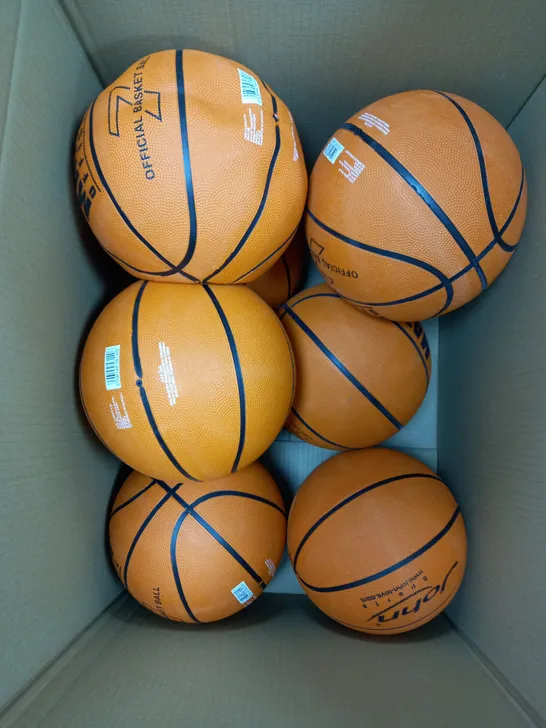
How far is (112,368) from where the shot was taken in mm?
1163

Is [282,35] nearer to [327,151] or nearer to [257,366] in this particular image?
[327,151]

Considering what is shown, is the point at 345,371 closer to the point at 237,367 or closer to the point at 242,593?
the point at 237,367

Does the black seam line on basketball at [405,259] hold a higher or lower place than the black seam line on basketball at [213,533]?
higher

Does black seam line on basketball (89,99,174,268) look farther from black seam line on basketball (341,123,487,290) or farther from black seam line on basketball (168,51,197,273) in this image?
black seam line on basketball (341,123,487,290)

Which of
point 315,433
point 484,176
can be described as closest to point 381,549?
point 315,433

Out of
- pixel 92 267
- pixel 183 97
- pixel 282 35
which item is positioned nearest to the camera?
pixel 183 97

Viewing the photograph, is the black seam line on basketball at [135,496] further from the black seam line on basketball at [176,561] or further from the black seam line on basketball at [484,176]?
the black seam line on basketball at [484,176]

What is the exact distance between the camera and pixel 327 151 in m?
1.25

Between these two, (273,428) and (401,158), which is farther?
(273,428)

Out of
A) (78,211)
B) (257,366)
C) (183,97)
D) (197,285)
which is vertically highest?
(183,97)

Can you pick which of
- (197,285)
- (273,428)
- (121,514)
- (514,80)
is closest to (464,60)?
(514,80)

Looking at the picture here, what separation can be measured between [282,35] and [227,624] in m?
1.56

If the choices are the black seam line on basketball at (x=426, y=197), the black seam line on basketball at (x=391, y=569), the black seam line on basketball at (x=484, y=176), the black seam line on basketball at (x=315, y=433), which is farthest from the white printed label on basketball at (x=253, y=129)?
the black seam line on basketball at (x=391, y=569)

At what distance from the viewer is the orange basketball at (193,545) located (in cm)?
134
